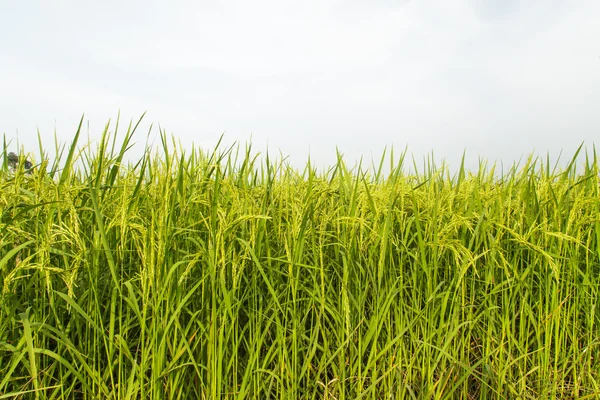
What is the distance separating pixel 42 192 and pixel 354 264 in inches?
62.6

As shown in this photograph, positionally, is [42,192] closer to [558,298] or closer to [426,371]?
[426,371]

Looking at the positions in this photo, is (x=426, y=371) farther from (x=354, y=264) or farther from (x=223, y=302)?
(x=223, y=302)

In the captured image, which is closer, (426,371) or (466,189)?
(426,371)

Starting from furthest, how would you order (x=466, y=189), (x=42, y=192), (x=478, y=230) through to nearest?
(x=466, y=189) → (x=478, y=230) → (x=42, y=192)

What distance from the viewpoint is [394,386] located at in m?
2.21

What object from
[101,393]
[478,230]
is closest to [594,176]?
[478,230]

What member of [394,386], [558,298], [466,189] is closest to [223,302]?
[394,386]

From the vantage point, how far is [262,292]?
86.7 inches

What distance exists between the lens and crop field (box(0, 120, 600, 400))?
6.29 feet

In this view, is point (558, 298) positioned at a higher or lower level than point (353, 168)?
lower

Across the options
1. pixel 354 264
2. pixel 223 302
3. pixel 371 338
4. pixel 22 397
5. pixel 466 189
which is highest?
pixel 466 189

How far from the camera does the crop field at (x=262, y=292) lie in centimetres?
192

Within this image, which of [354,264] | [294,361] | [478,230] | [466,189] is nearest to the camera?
[294,361]

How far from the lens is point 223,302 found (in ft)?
6.55
